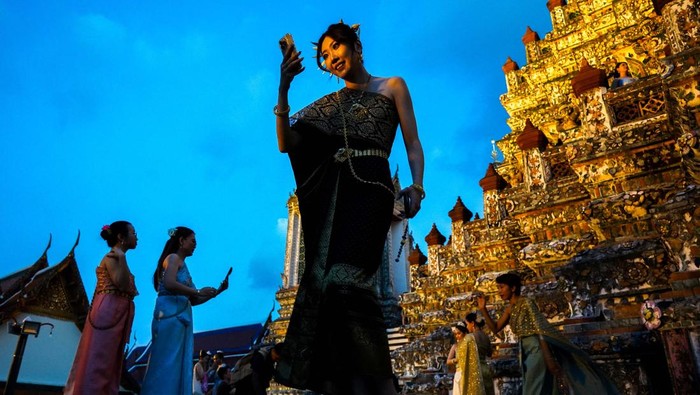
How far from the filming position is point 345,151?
2.21 m

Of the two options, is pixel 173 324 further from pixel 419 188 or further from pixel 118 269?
pixel 419 188

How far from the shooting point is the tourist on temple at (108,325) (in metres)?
3.62

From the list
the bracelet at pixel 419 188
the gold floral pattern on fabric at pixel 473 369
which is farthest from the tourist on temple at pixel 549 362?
the bracelet at pixel 419 188

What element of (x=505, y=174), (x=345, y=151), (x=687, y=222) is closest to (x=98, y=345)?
(x=345, y=151)

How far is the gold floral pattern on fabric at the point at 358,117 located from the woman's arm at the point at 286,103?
0.35 feet

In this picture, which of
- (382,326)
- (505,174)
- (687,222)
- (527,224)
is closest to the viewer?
(382,326)

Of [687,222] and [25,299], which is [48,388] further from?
[687,222]

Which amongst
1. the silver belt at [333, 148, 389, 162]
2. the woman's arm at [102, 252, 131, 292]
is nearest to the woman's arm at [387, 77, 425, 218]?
the silver belt at [333, 148, 389, 162]

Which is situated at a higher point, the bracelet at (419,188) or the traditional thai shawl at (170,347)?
the bracelet at (419,188)

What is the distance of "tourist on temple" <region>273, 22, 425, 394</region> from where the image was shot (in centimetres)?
182

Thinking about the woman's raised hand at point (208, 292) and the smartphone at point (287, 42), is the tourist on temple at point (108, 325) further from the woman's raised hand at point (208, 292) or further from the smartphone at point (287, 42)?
the smartphone at point (287, 42)

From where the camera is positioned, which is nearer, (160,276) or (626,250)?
(160,276)

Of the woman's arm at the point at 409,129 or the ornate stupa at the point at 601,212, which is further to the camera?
the ornate stupa at the point at 601,212

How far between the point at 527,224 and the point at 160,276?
6077 mm
